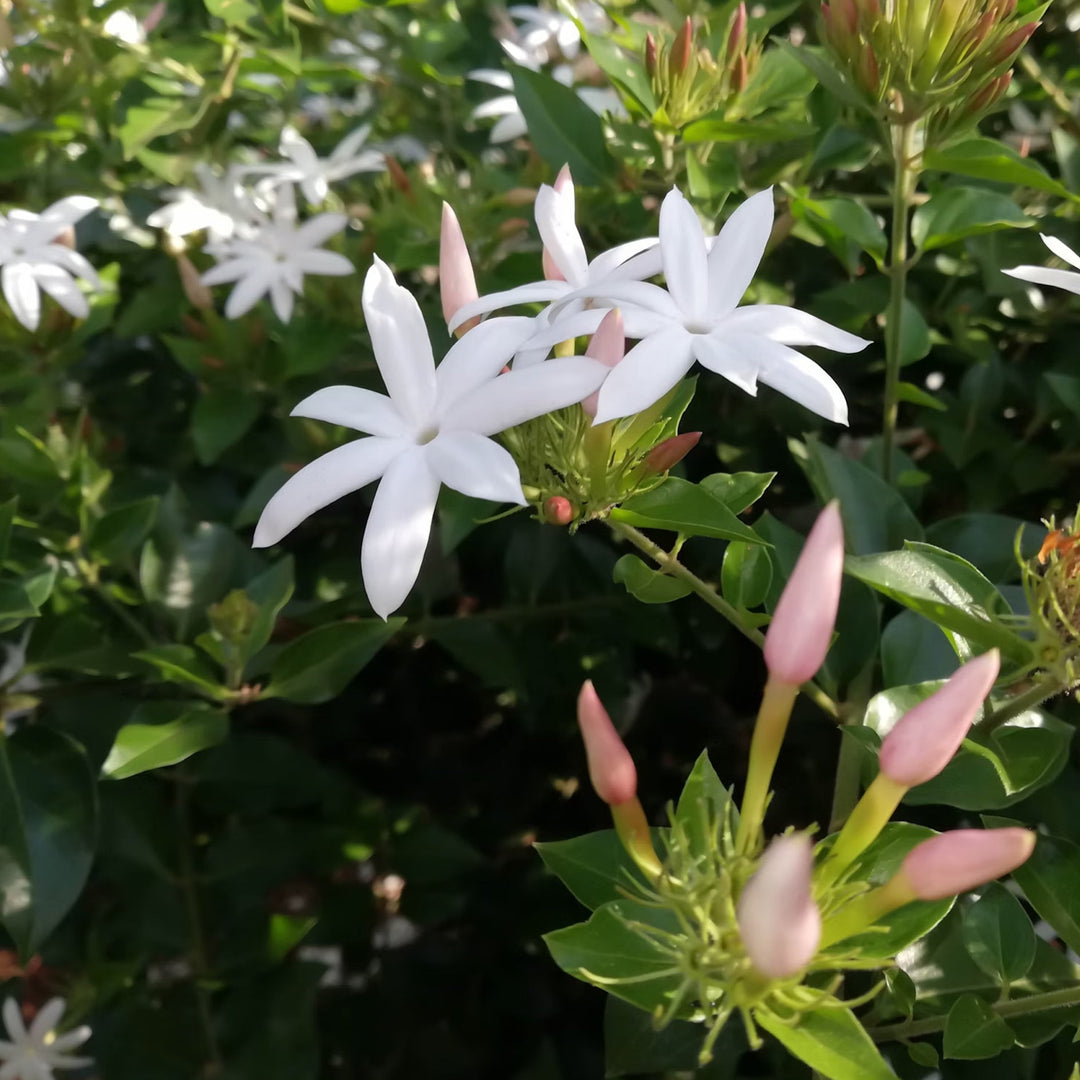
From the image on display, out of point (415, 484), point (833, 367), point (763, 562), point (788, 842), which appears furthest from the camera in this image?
point (833, 367)

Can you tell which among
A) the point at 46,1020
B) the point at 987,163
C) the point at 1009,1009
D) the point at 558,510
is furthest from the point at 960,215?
the point at 46,1020

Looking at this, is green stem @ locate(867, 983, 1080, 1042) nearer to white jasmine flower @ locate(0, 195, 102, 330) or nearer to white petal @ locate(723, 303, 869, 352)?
white petal @ locate(723, 303, 869, 352)

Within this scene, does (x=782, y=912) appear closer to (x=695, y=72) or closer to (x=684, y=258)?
(x=684, y=258)

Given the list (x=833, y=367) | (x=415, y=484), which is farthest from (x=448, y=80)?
(x=415, y=484)

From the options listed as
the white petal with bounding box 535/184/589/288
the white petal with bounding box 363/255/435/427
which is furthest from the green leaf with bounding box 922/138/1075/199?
the white petal with bounding box 363/255/435/427

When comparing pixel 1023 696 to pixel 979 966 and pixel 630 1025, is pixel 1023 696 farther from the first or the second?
pixel 630 1025

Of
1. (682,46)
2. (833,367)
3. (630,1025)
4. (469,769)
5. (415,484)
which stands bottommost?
(469,769)

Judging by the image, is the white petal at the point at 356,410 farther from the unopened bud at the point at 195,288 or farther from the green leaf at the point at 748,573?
the unopened bud at the point at 195,288

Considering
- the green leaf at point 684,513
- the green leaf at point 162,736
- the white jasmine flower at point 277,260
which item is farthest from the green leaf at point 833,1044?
the white jasmine flower at point 277,260
